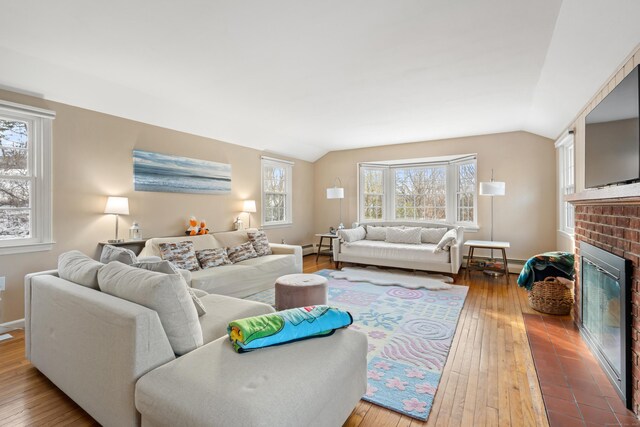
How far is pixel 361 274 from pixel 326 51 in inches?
135

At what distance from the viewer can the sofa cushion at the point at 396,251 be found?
15.8 feet

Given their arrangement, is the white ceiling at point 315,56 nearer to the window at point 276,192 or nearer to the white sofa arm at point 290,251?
the window at point 276,192

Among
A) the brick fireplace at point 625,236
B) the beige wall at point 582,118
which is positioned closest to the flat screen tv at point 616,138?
the brick fireplace at point 625,236

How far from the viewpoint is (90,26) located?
221 centimetres

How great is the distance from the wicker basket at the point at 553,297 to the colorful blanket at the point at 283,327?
2.75 meters

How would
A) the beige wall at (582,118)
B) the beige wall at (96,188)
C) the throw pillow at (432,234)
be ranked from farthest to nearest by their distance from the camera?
the throw pillow at (432,234) → the beige wall at (96,188) → the beige wall at (582,118)

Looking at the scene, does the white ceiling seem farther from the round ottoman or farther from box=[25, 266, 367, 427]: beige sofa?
the round ottoman

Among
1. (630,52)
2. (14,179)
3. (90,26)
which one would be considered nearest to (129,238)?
(14,179)

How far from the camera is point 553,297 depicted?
3246 mm

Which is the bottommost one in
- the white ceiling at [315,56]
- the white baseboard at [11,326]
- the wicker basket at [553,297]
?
the white baseboard at [11,326]

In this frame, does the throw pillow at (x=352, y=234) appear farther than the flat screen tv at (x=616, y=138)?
Yes

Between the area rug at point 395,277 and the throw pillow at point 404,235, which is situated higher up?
the throw pillow at point 404,235

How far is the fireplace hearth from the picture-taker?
1.80 m

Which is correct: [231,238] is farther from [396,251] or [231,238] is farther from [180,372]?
[180,372]
